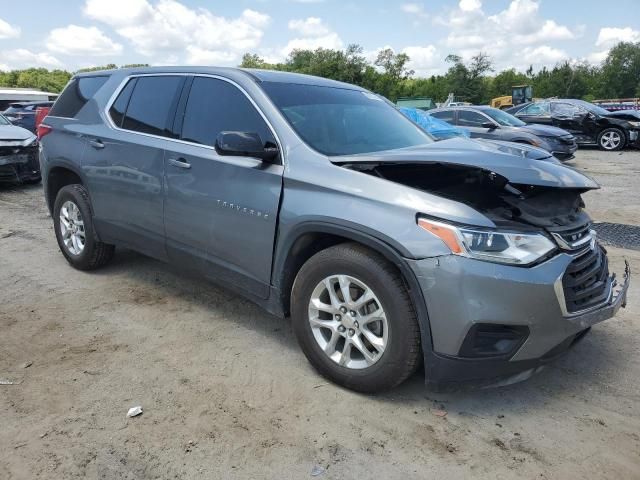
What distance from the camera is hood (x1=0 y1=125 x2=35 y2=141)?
939cm

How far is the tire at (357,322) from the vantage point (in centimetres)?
272

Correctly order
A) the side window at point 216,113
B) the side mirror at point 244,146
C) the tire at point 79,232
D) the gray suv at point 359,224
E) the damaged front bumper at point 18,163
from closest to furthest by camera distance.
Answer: the gray suv at point 359,224 < the side mirror at point 244,146 < the side window at point 216,113 < the tire at point 79,232 < the damaged front bumper at point 18,163

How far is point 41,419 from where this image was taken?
110 inches

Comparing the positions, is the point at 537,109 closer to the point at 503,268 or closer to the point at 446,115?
the point at 446,115

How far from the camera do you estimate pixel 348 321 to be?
2926 mm

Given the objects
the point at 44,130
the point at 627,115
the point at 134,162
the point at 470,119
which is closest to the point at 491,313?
the point at 134,162

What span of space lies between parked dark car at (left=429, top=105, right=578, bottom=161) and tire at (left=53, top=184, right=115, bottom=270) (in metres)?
9.44

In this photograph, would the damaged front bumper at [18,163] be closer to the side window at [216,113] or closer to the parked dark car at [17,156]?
the parked dark car at [17,156]

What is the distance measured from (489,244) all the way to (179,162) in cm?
220

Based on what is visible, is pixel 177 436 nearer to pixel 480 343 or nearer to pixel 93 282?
pixel 480 343

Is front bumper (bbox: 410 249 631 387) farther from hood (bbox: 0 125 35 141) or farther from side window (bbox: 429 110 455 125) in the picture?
side window (bbox: 429 110 455 125)

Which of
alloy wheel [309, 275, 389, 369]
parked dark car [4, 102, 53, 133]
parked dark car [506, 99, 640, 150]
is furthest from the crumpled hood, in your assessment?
parked dark car [4, 102, 53, 133]

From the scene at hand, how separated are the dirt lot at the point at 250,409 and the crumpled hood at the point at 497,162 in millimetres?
1205

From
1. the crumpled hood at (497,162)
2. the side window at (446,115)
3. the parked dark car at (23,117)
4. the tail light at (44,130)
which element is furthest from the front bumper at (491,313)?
the parked dark car at (23,117)
